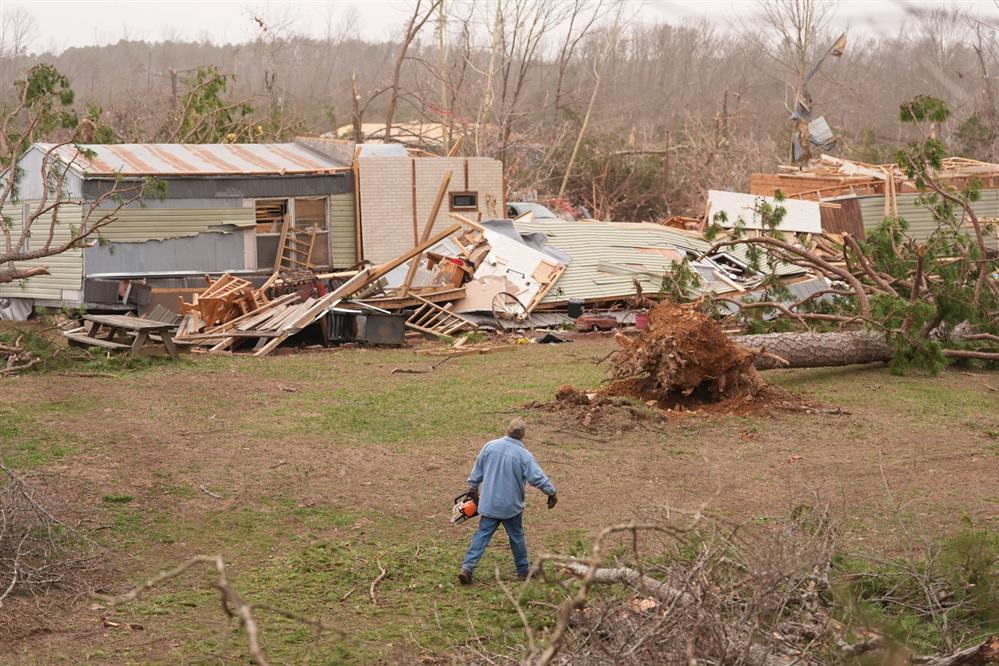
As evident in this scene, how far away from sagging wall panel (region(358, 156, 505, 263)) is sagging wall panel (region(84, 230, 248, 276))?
2.97m

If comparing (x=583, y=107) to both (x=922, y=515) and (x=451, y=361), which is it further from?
(x=922, y=515)

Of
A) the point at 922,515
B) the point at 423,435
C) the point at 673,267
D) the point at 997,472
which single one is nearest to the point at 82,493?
the point at 423,435

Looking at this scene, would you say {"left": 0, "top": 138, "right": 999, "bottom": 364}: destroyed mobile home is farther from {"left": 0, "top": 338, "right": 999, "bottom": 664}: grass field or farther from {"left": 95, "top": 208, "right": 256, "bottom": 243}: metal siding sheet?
{"left": 0, "top": 338, "right": 999, "bottom": 664}: grass field

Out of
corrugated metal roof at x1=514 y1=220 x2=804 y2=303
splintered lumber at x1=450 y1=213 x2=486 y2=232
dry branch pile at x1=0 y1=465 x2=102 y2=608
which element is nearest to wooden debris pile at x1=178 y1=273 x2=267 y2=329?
splintered lumber at x1=450 y1=213 x2=486 y2=232

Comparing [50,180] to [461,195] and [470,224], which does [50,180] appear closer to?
[470,224]

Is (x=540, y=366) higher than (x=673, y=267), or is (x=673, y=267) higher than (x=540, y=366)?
(x=673, y=267)

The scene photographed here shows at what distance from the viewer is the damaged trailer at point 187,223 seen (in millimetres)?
22328

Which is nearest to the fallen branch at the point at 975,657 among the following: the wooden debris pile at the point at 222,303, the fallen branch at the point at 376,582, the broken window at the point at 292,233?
the fallen branch at the point at 376,582

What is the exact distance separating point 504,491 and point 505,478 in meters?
0.09

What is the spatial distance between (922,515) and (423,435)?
551cm

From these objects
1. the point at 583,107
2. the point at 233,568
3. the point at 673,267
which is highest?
the point at 583,107

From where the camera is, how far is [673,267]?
1759cm

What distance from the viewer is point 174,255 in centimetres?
2316

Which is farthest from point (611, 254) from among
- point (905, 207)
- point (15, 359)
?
point (15, 359)
